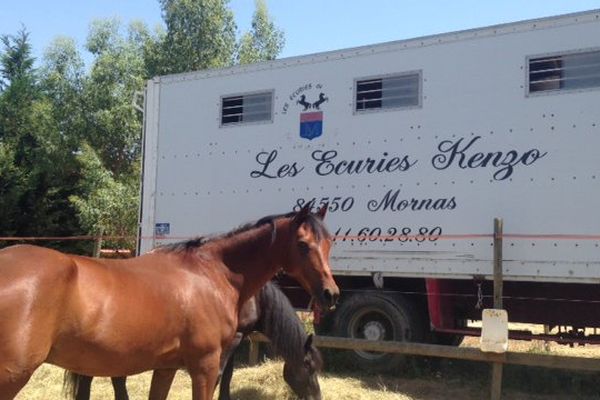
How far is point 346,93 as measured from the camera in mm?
7656

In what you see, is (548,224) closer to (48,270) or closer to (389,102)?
(389,102)

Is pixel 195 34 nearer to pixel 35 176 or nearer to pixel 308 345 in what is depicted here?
pixel 35 176

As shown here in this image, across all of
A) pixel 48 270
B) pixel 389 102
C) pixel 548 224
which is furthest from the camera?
pixel 389 102

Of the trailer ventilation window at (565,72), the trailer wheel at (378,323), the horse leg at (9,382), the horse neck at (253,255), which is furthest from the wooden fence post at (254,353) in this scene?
the horse leg at (9,382)

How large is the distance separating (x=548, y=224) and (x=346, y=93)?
2750 millimetres

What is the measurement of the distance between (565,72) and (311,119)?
2.89m

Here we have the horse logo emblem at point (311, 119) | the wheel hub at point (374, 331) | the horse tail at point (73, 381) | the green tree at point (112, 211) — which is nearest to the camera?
the horse tail at point (73, 381)

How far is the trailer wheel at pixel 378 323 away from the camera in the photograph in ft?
24.1

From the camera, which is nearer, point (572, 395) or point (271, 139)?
point (572, 395)

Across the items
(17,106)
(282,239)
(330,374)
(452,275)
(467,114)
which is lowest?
(330,374)

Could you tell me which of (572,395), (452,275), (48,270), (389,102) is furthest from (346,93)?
(48,270)

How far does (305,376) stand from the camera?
5543 millimetres

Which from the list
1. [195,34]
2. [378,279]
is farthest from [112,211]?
[378,279]

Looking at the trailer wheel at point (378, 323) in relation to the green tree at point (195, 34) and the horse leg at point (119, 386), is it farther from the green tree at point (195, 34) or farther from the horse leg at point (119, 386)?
the green tree at point (195, 34)
